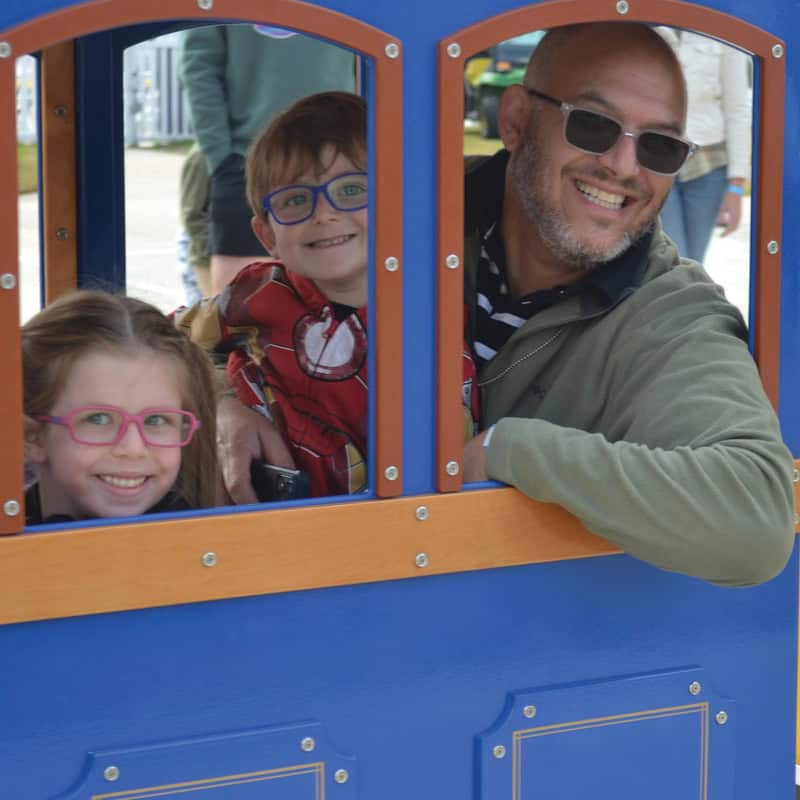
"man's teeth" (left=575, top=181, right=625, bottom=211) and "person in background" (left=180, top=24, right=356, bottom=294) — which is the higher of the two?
"person in background" (left=180, top=24, right=356, bottom=294)

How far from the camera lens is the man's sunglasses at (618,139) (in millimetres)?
2285

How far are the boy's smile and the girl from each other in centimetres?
37

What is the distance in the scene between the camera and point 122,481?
1.97m

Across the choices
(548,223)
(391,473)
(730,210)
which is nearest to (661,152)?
(548,223)

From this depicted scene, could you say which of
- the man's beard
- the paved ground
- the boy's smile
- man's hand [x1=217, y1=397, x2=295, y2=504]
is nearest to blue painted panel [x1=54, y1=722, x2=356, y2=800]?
man's hand [x1=217, y1=397, x2=295, y2=504]

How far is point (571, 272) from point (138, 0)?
1011 mm

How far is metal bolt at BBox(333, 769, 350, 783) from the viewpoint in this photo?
1.89 meters

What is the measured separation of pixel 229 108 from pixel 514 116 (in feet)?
6.78

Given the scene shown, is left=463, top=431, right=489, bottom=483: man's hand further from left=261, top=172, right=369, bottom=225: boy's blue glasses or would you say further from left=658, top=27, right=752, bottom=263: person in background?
left=658, top=27, right=752, bottom=263: person in background

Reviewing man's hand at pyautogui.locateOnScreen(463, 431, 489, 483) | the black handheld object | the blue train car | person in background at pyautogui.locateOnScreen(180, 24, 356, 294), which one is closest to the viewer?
the blue train car

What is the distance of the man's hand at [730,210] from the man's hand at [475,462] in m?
3.80

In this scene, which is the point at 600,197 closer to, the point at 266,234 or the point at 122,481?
the point at 266,234

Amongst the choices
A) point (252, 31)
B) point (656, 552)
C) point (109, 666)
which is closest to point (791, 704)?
point (656, 552)

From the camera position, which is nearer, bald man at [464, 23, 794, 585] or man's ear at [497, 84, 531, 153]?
bald man at [464, 23, 794, 585]
